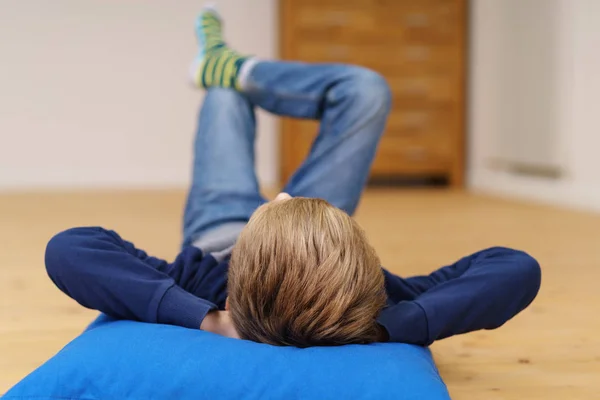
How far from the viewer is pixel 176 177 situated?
4926 millimetres

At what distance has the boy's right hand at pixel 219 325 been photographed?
1083 mm

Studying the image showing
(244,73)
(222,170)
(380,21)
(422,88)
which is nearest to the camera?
(222,170)

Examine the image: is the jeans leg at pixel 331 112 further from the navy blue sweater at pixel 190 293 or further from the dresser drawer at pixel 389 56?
the dresser drawer at pixel 389 56

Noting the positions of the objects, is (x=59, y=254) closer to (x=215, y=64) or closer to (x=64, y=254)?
(x=64, y=254)

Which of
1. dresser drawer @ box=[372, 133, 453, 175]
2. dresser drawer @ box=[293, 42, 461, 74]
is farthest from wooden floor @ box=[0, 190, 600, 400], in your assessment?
dresser drawer @ box=[293, 42, 461, 74]

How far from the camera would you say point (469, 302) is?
1080 millimetres

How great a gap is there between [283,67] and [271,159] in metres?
3.22

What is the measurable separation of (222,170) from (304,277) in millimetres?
749

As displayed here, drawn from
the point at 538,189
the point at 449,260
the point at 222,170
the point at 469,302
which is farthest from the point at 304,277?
the point at 538,189

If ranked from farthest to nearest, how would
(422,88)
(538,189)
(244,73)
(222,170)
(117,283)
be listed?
(422,88) → (538,189) → (244,73) → (222,170) → (117,283)

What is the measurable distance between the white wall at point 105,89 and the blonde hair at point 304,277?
395cm

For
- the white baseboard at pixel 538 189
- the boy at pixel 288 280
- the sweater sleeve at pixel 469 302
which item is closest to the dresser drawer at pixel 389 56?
the white baseboard at pixel 538 189

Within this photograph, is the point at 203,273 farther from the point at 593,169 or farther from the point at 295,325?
the point at 593,169

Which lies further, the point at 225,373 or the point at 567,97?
the point at 567,97
